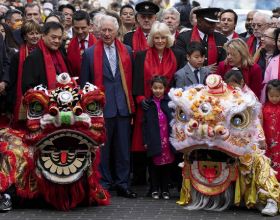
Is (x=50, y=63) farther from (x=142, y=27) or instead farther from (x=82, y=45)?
(x=142, y=27)

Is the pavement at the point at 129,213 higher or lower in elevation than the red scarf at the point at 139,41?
lower

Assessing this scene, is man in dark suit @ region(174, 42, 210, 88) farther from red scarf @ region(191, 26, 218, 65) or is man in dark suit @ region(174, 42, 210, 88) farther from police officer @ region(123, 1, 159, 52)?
police officer @ region(123, 1, 159, 52)

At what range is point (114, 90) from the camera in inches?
496

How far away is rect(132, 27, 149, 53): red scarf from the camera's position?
532 inches

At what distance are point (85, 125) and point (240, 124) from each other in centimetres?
166

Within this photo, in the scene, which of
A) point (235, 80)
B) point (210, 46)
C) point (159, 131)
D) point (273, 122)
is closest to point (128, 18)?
point (210, 46)

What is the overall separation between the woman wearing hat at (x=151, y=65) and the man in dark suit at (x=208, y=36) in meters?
0.53

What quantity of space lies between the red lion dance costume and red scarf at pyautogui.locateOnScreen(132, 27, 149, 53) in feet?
6.71

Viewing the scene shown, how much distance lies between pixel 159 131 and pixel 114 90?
0.74 m

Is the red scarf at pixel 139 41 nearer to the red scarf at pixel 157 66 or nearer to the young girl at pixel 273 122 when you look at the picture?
the red scarf at pixel 157 66

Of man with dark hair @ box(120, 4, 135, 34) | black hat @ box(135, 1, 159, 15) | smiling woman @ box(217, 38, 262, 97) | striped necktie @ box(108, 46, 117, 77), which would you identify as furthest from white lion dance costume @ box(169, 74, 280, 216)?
man with dark hair @ box(120, 4, 135, 34)

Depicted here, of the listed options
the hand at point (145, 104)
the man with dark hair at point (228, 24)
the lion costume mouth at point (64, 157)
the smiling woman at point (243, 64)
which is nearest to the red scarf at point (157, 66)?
the hand at point (145, 104)

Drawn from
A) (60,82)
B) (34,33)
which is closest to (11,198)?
(60,82)

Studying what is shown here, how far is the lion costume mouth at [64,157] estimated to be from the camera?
1144 centimetres
